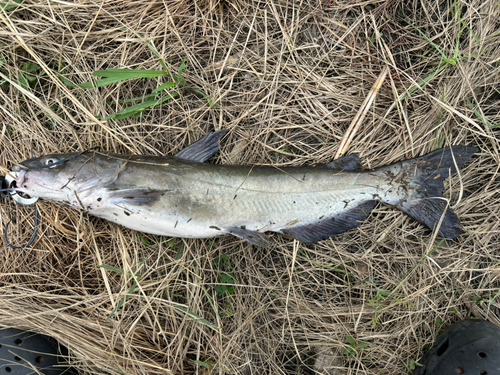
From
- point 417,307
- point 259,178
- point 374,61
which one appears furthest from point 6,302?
point 374,61

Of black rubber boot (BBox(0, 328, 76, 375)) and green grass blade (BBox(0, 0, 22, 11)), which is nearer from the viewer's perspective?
black rubber boot (BBox(0, 328, 76, 375))

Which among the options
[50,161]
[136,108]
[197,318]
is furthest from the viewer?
[136,108]

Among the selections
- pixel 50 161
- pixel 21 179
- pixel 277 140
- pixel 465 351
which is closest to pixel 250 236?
pixel 277 140

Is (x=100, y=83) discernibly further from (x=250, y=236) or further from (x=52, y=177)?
(x=250, y=236)

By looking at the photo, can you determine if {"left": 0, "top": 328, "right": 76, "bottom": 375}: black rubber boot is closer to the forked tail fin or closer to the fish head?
the fish head

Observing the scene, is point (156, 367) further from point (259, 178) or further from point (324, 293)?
point (259, 178)

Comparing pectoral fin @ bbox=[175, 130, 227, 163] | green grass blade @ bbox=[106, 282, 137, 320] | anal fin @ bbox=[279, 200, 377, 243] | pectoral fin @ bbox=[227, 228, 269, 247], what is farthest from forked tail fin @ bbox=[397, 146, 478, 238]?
green grass blade @ bbox=[106, 282, 137, 320]

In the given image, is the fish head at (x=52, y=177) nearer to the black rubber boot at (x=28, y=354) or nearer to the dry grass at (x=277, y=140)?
the dry grass at (x=277, y=140)
